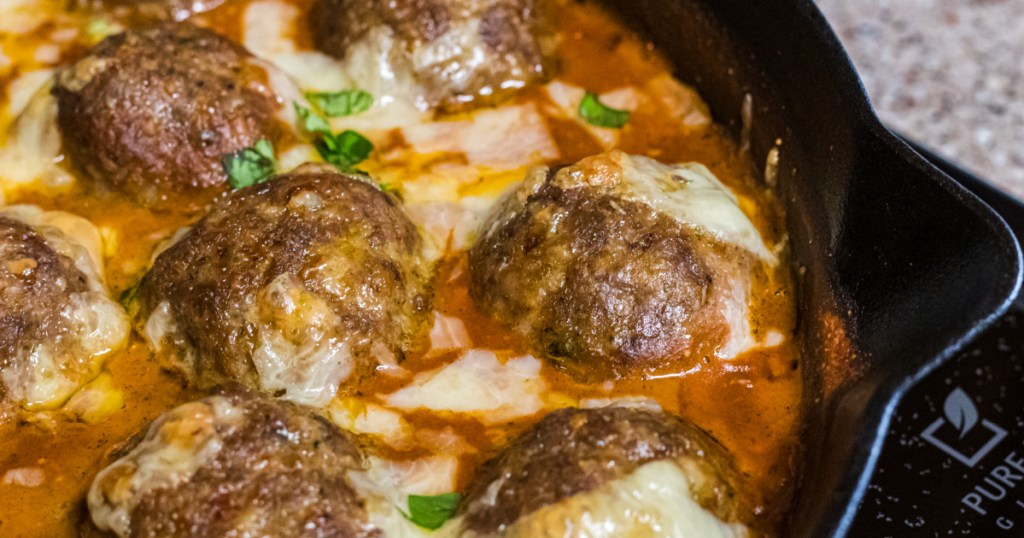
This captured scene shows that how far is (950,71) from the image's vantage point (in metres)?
5.31

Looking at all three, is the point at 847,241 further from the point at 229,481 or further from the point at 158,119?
the point at 158,119

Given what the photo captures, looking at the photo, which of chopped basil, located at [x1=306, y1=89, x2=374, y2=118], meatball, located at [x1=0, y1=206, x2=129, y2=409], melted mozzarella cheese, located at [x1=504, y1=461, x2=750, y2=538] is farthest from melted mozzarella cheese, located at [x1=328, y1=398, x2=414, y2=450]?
chopped basil, located at [x1=306, y1=89, x2=374, y2=118]

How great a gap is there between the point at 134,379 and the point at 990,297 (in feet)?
6.86

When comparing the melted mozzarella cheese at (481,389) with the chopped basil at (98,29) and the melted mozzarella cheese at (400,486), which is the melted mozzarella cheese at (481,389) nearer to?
the melted mozzarella cheese at (400,486)

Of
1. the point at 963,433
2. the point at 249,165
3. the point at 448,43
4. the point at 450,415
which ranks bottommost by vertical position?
the point at 963,433

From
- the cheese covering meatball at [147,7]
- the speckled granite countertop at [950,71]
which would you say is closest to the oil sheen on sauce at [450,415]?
the cheese covering meatball at [147,7]

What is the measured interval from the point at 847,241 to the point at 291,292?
55.4 inches

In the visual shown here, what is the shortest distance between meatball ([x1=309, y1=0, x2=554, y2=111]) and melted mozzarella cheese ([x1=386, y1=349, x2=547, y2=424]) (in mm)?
1139

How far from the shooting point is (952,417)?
2947mm

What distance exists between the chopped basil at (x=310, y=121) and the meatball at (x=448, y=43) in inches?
11.0

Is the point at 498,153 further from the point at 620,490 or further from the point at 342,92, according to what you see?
the point at 620,490

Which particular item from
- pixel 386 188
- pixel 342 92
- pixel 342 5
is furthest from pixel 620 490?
pixel 342 5

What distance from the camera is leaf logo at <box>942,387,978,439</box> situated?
9.60ft

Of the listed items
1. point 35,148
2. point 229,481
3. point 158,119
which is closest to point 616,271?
point 229,481
